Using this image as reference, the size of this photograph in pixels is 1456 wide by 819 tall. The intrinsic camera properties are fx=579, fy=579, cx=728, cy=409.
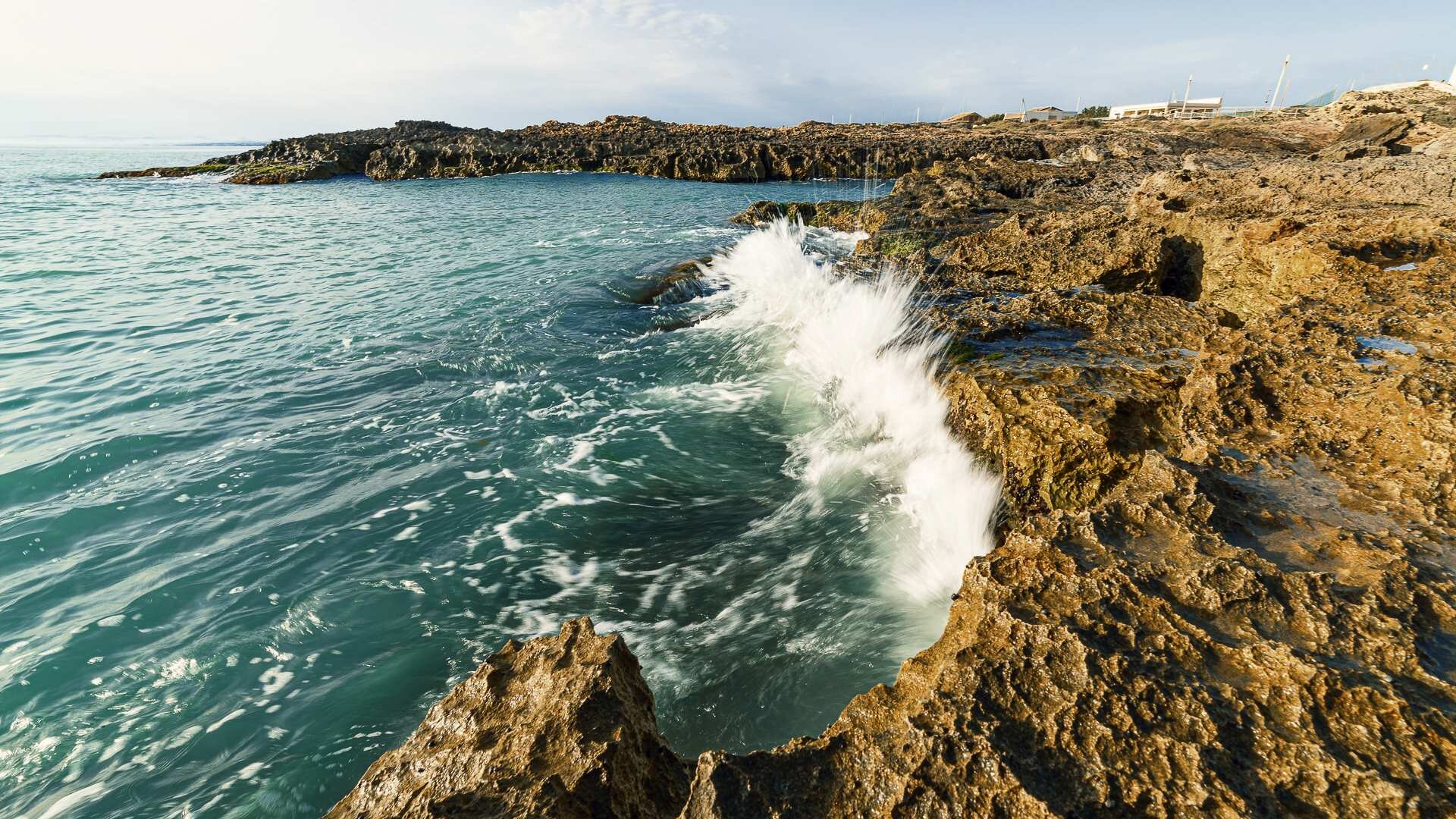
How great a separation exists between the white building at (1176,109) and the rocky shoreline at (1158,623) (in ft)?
233

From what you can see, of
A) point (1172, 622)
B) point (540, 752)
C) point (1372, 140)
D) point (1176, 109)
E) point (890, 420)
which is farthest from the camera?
point (1176, 109)

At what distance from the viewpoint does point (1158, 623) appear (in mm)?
1953

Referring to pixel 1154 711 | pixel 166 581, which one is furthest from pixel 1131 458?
pixel 166 581

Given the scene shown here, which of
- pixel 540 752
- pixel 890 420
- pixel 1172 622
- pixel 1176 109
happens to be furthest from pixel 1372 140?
pixel 1176 109

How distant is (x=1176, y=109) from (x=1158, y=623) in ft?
271

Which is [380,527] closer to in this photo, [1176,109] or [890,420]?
[890,420]

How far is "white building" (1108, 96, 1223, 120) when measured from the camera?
59.5 meters

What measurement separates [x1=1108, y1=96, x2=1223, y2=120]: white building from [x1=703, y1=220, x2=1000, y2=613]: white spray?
6801cm

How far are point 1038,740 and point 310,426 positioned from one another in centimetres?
737

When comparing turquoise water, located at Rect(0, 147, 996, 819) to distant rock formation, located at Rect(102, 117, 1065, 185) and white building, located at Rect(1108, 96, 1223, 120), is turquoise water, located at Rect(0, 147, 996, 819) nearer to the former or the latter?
distant rock formation, located at Rect(102, 117, 1065, 185)

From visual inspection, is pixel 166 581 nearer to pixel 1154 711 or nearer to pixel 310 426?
pixel 310 426

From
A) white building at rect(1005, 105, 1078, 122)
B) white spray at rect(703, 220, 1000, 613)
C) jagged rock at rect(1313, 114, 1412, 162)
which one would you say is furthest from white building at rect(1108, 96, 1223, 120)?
white spray at rect(703, 220, 1000, 613)

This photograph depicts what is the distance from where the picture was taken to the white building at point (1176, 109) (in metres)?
59.5

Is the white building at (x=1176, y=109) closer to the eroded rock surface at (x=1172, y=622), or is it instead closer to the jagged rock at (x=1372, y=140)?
the jagged rock at (x=1372, y=140)
